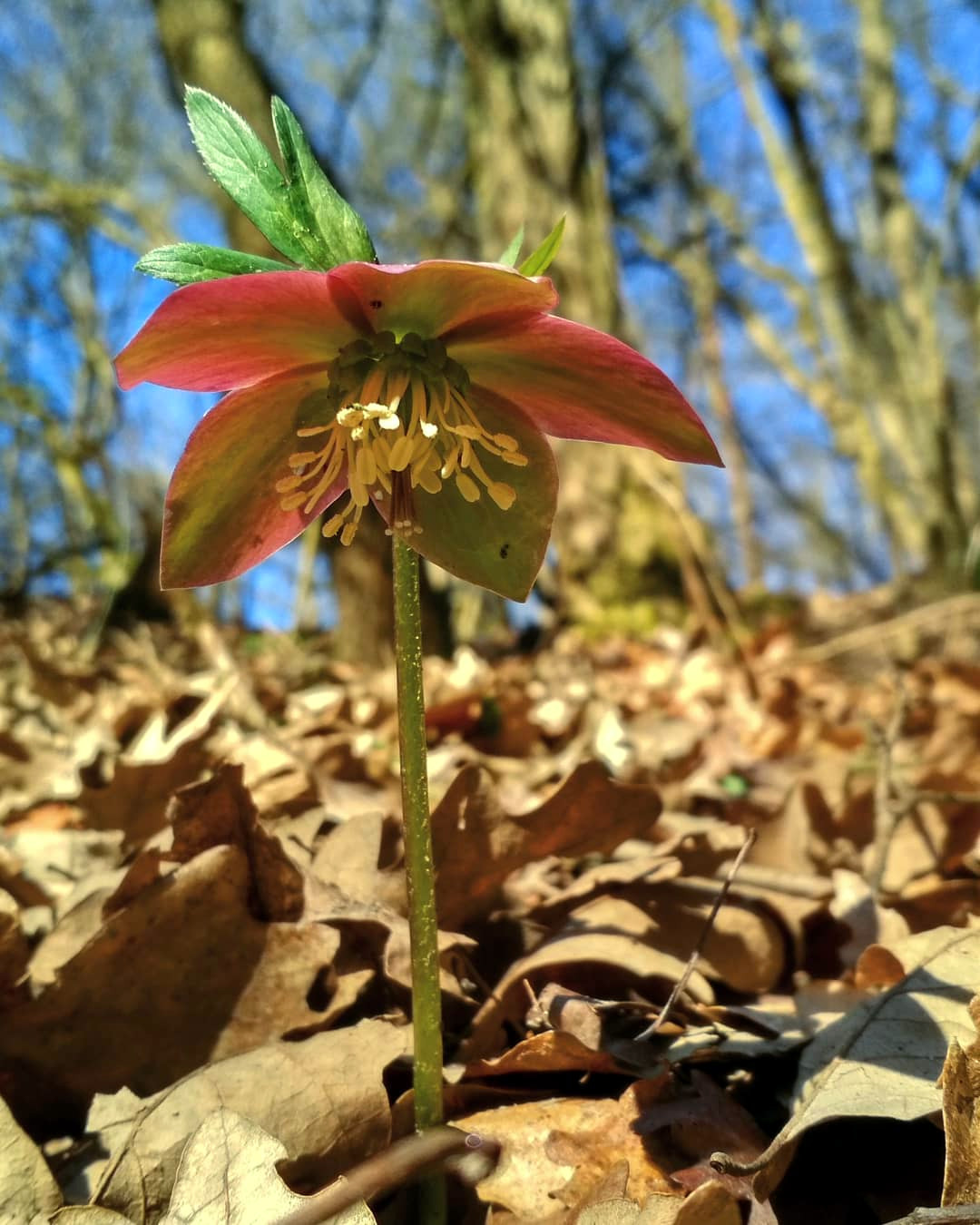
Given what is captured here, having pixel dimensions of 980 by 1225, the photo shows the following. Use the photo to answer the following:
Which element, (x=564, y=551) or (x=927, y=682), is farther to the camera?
(x=564, y=551)

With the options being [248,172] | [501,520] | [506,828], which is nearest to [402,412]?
[501,520]

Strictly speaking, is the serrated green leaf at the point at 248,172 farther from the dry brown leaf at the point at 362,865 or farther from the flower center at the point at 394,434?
the dry brown leaf at the point at 362,865

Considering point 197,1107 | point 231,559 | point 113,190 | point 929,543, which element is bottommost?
point 197,1107

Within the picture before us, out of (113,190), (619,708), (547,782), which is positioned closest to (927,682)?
(619,708)

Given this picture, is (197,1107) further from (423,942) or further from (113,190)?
(113,190)

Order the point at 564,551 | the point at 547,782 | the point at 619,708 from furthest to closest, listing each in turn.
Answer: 1. the point at 564,551
2. the point at 619,708
3. the point at 547,782

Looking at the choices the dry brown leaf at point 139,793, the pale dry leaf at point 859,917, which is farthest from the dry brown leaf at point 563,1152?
the dry brown leaf at point 139,793

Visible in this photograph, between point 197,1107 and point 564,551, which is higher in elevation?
point 564,551

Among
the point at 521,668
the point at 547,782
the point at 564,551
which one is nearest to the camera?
the point at 547,782
